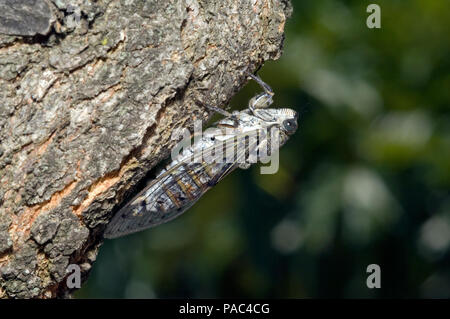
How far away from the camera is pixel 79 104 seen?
2139 mm

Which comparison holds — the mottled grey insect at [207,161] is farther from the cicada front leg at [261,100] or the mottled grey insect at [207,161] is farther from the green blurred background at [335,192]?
the green blurred background at [335,192]

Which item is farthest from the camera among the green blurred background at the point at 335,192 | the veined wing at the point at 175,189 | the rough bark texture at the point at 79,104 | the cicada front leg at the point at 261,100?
the green blurred background at the point at 335,192

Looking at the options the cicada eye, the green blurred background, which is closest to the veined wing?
the cicada eye

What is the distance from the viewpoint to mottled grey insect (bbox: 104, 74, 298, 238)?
2.64 metres

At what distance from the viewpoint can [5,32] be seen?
205 centimetres

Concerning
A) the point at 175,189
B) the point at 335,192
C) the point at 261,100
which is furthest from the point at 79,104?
the point at 335,192

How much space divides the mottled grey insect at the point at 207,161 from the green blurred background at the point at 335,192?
1.44m

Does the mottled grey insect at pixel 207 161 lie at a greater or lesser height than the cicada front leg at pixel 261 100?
lesser

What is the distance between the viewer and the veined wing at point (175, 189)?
2.60 m

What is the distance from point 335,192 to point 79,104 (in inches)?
117

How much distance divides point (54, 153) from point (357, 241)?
311cm

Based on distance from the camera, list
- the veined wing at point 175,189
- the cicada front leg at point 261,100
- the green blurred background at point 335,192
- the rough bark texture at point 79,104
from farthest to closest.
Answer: the green blurred background at point 335,192
the cicada front leg at point 261,100
the veined wing at point 175,189
the rough bark texture at point 79,104

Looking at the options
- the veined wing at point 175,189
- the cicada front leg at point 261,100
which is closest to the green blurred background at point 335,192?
the cicada front leg at point 261,100
